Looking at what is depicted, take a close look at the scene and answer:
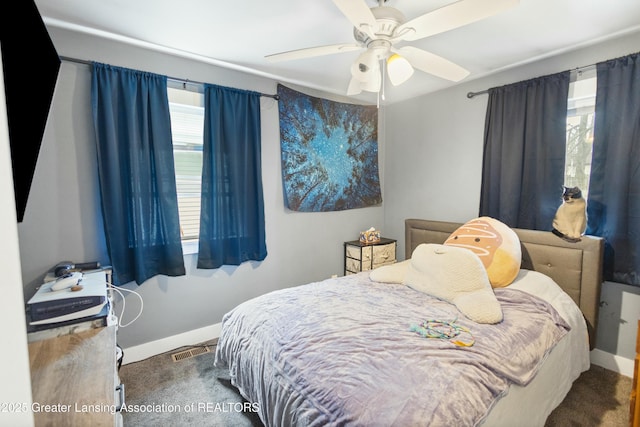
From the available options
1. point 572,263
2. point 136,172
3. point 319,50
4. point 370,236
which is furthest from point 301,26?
point 572,263

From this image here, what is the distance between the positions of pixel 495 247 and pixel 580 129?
3.78 ft

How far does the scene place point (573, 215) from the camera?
2.09 m

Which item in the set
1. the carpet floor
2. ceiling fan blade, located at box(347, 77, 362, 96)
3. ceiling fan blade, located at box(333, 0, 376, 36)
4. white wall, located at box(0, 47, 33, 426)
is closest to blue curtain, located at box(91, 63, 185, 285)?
the carpet floor

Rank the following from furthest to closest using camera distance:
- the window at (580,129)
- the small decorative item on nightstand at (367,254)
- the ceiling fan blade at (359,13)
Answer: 1. the small decorative item on nightstand at (367,254)
2. the window at (580,129)
3. the ceiling fan blade at (359,13)

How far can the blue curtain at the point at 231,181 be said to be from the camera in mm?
2557

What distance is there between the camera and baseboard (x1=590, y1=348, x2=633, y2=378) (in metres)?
2.12

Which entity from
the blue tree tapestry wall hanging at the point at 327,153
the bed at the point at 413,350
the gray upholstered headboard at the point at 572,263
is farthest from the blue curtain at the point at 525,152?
the blue tree tapestry wall hanging at the point at 327,153

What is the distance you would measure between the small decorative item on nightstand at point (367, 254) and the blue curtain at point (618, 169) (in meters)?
1.81

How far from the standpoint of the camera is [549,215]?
2369 mm

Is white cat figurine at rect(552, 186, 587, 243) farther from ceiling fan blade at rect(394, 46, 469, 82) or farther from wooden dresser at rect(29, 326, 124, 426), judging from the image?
wooden dresser at rect(29, 326, 124, 426)

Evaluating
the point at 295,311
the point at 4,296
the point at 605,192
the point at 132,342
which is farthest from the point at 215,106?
the point at 605,192

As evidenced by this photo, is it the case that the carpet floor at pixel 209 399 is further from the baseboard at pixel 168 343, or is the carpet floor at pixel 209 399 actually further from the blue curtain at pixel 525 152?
the blue curtain at pixel 525 152

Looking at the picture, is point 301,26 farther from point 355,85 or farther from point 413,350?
point 413,350

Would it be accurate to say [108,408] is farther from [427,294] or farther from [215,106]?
[215,106]
